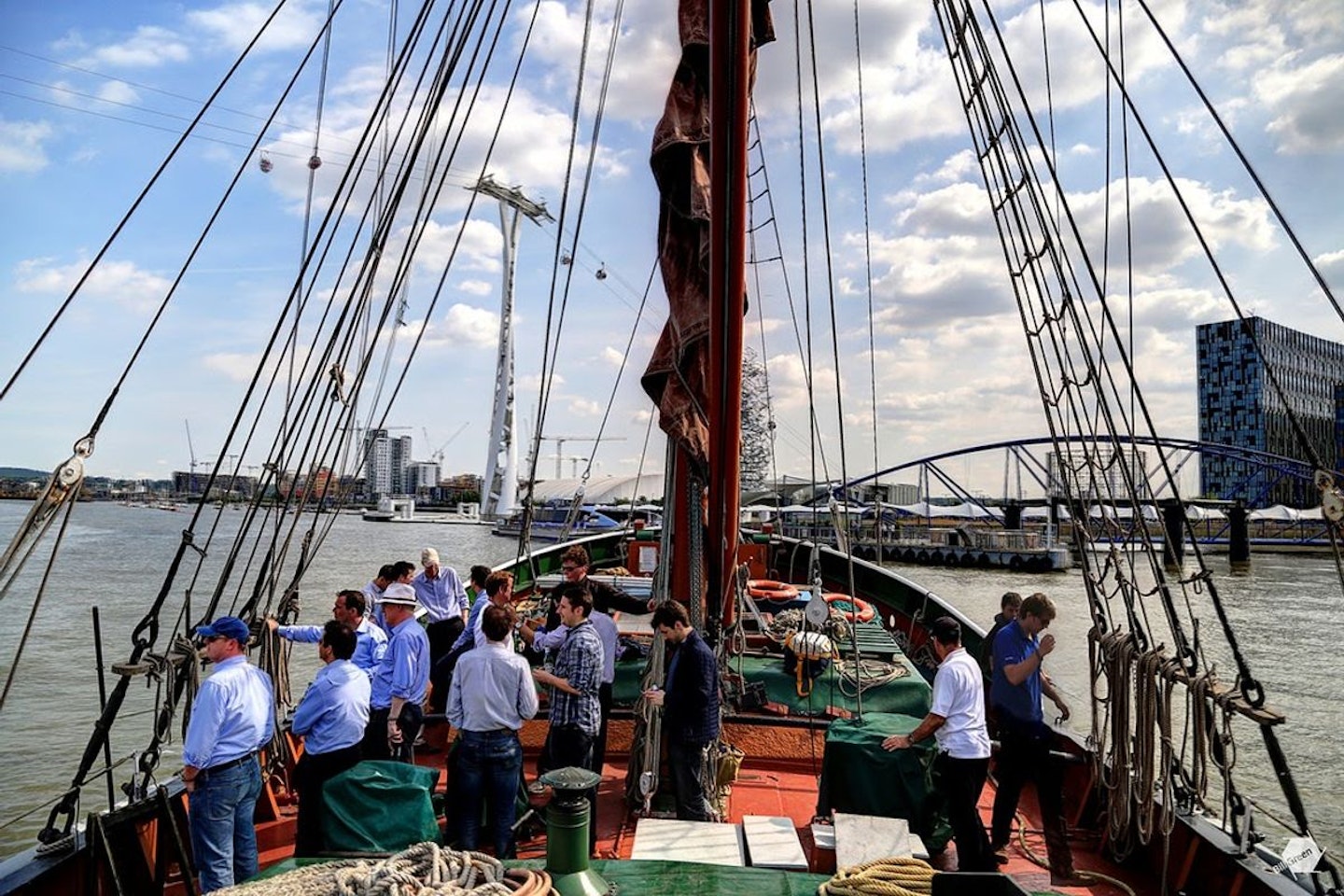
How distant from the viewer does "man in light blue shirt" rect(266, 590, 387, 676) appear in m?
5.68

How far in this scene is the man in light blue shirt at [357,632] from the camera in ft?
18.6

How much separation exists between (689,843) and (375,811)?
62.0 inches

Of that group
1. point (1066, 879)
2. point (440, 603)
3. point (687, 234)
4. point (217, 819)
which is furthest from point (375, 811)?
point (687, 234)

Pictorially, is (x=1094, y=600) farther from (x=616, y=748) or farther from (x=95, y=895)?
(x=95, y=895)

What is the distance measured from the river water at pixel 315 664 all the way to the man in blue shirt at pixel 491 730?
1584mm

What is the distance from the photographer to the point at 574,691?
17.3 feet

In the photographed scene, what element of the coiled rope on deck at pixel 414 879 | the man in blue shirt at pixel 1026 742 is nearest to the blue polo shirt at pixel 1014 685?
the man in blue shirt at pixel 1026 742

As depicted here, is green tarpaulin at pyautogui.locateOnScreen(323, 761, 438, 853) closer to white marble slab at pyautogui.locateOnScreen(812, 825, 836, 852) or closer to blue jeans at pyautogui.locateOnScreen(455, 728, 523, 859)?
blue jeans at pyautogui.locateOnScreen(455, 728, 523, 859)

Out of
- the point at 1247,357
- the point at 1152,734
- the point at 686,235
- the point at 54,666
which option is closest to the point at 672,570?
the point at 686,235

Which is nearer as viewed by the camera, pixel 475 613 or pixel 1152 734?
pixel 1152 734

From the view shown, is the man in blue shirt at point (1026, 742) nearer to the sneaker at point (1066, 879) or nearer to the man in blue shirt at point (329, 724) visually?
the sneaker at point (1066, 879)

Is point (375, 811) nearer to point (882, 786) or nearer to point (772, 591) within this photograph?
point (882, 786)

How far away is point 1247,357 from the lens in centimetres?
9144

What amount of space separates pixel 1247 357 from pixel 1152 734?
4076 inches
